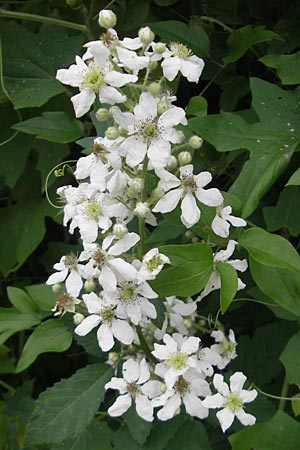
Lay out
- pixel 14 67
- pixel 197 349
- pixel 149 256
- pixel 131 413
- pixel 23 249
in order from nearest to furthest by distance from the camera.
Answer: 1. pixel 149 256
2. pixel 197 349
3. pixel 131 413
4. pixel 14 67
5. pixel 23 249

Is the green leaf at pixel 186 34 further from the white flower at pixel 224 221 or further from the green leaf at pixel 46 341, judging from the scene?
the green leaf at pixel 46 341

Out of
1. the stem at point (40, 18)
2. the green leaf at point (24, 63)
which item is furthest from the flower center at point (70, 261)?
the stem at point (40, 18)

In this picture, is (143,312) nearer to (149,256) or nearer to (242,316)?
(149,256)

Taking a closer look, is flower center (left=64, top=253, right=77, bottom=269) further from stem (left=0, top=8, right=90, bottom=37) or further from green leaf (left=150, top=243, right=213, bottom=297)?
stem (left=0, top=8, right=90, bottom=37)

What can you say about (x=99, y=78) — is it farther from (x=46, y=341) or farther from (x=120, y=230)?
(x=46, y=341)

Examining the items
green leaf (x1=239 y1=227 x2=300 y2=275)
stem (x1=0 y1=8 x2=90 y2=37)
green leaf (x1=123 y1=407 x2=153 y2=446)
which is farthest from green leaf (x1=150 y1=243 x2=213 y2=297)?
stem (x1=0 y1=8 x2=90 y2=37)

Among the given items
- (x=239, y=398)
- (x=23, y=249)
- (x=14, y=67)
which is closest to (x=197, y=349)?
(x=239, y=398)

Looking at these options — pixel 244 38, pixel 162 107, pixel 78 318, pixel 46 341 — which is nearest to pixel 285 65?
pixel 244 38

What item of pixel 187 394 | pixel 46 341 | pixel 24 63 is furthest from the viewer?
pixel 24 63
